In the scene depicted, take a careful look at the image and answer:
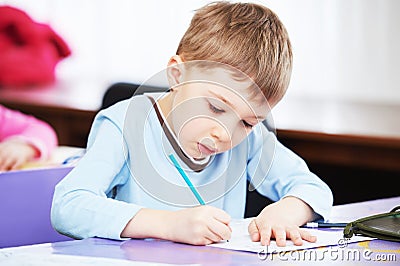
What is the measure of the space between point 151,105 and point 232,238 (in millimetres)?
236

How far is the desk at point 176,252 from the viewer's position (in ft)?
3.12

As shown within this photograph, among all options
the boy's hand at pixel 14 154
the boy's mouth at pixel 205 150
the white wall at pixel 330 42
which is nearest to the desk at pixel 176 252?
the boy's mouth at pixel 205 150

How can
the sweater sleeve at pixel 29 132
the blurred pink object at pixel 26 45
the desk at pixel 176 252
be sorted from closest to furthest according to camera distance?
the desk at pixel 176 252 → the sweater sleeve at pixel 29 132 → the blurred pink object at pixel 26 45

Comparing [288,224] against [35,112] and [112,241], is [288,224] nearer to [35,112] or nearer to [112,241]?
[112,241]

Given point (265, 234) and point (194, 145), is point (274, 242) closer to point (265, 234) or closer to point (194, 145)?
point (265, 234)

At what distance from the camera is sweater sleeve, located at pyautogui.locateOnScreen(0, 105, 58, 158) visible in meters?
2.02

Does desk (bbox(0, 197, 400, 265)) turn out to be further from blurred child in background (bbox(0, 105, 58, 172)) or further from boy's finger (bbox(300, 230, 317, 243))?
blurred child in background (bbox(0, 105, 58, 172))

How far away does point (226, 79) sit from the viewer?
3.48ft

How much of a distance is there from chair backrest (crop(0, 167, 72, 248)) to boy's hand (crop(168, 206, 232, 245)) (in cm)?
35

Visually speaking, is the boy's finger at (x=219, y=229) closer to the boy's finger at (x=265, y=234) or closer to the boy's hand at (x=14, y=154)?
the boy's finger at (x=265, y=234)

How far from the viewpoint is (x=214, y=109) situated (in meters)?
1.05

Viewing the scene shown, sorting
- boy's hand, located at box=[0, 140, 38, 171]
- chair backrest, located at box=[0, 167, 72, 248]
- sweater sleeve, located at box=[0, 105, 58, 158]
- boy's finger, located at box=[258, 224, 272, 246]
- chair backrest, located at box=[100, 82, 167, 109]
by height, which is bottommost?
sweater sleeve, located at box=[0, 105, 58, 158]

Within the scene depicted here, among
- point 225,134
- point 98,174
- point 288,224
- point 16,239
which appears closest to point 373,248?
point 288,224

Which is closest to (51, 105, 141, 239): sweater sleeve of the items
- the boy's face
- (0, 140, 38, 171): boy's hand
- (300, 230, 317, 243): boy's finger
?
the boy's face
